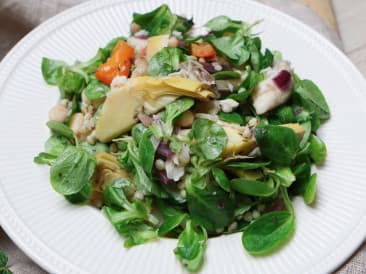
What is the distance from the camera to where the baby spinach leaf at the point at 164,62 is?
2.47m

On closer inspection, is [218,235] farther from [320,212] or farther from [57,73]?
[57,73]

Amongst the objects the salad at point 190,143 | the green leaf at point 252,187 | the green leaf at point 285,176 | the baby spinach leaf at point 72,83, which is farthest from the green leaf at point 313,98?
the baby spinach leaf at point 72,83

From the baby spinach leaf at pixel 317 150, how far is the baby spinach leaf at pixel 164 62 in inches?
28.0

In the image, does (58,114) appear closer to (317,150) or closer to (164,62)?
(164,62)

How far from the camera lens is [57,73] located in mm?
2840

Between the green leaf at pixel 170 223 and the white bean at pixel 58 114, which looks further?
the white bean at pixel 58 114

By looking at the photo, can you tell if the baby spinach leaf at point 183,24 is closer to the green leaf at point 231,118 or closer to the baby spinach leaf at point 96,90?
the baby spinach leaf at point 96,90

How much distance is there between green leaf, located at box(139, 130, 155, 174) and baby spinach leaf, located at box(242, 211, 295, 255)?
470mm

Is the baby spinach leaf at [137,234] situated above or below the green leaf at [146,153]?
below

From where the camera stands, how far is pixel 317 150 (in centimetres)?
248

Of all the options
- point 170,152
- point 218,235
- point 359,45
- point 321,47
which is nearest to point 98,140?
point 170,152

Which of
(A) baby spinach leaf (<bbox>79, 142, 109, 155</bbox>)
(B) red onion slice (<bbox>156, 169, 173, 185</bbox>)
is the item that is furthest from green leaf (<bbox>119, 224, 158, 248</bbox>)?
(A) baby spinach leaf (<bbox>79, 142, 109, 155</bbox>)

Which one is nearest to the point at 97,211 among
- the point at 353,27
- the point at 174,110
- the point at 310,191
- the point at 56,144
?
the point at 56,144

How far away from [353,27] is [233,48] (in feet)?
5.00
